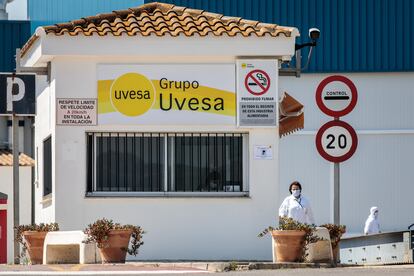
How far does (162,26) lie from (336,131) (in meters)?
4.67

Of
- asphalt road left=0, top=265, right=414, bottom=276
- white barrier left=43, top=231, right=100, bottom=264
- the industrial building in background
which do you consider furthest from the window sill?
the industrial building in background

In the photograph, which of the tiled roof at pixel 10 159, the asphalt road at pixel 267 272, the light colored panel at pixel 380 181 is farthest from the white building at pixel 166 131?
the tiled roof at pixel 10 159

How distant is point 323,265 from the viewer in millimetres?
20594

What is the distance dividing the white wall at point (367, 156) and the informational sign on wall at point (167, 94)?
2368 cm

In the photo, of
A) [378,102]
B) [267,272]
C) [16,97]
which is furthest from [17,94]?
[378,102]

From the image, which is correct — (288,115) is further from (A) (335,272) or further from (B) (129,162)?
(A) (335,272)

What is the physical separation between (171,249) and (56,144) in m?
2.56

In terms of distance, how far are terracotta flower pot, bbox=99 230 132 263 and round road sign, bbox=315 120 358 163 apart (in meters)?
3.18

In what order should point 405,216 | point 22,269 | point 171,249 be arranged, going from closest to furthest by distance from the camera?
point 22,269
point 171,249
point 405,216

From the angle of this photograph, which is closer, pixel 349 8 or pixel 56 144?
pixel 56 144

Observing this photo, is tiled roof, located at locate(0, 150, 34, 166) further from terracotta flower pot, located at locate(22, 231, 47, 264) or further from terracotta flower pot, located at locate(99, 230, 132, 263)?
terracotta flower pot, located at locate(99, 230, 132, 263)

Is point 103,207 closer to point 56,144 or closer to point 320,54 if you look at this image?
point 56,144

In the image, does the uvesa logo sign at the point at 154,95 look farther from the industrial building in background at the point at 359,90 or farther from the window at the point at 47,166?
the industrial building in background at the point at 359,90

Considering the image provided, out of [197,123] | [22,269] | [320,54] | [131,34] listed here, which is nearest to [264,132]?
[197,123]
